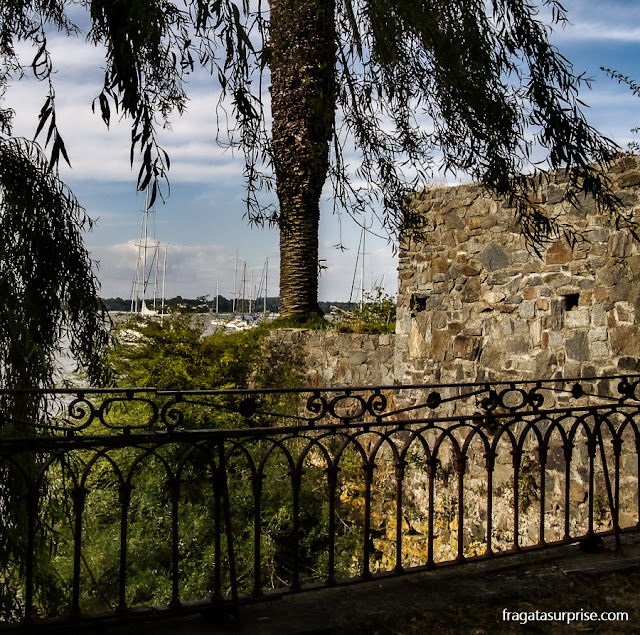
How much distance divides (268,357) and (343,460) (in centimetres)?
218

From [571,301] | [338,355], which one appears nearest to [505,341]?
[571,301]

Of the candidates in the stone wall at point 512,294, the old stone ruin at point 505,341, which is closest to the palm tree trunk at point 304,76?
the stone wall at point 512,294

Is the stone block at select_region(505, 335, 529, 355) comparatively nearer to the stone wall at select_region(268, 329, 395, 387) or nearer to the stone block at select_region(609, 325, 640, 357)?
the stone block at select_region(609, 325, 640, 357)

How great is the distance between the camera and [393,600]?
2.32 m

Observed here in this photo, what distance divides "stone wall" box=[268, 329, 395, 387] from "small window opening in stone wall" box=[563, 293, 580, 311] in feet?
7.56

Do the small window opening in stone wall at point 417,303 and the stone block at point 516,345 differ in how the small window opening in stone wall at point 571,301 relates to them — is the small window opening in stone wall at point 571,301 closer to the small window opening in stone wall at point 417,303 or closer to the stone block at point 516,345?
the stone block at point 516,345

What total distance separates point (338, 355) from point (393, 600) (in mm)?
5747

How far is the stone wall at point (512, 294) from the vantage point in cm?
498

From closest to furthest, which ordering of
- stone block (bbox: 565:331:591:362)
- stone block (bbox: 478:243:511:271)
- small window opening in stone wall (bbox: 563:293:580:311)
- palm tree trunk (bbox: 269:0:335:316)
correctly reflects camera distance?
palm tree trunk (bbox: 269:0:335:316) < stone block (bbox: 565:331:591:362) < small window opening in stone wall (bbox: 563:293:580:311) < stone block (bbox: 478:243:511:271)

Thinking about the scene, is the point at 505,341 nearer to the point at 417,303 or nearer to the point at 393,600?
the point at 417,303

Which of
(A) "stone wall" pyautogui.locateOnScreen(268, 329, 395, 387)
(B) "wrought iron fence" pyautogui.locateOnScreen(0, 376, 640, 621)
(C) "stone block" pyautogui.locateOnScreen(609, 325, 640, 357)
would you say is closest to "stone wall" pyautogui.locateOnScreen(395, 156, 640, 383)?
(C) "stone block" pyautogui.locateOnScreen(609, 325, 640, 357)

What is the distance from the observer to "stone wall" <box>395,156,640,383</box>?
16.3 feet

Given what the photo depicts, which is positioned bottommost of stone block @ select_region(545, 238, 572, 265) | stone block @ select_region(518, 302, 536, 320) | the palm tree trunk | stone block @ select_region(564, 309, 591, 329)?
stone block @ select_region(564, 309, 591, 329)

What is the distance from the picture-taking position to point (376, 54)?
9.59 ft
